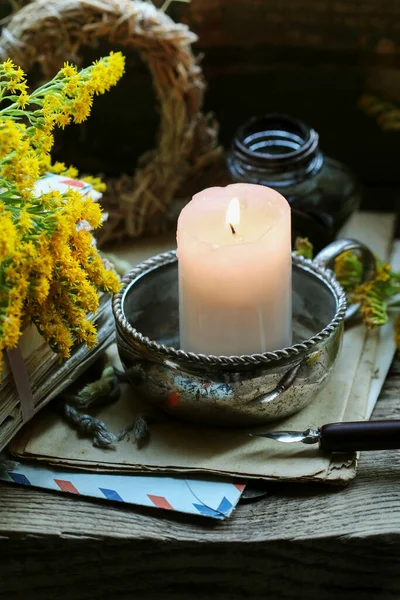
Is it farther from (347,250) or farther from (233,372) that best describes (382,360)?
(233,372)

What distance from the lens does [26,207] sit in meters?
0.68

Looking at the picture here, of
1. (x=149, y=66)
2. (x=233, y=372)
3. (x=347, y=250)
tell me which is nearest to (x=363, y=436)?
(x=233, y=372)

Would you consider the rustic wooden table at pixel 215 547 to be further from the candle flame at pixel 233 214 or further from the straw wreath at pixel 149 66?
the straw wreath at pixel 149 66

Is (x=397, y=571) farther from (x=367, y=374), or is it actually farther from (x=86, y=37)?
(x=86, y=37)

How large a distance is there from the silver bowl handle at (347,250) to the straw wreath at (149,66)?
0.25m

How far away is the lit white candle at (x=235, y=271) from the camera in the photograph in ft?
2.49

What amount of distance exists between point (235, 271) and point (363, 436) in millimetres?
179

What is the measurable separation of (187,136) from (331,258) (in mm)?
262

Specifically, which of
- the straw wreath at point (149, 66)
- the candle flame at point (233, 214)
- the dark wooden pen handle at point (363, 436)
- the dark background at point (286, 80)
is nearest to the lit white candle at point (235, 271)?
Answer: the candle flame at point (233, 214)

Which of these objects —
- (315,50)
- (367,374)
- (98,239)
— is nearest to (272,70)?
(315,50)

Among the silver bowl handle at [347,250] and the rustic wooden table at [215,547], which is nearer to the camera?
the rustic wooden table at [215,547]

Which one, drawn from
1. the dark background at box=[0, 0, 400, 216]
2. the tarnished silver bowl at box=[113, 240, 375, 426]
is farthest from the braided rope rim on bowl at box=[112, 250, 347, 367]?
the dark background at box=[0, 0, 400, 216]

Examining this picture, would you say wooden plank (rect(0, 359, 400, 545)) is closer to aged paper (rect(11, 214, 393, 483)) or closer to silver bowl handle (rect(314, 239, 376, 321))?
aged paper (rect(11, 214, 393, 483))

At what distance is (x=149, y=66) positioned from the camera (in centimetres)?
105
